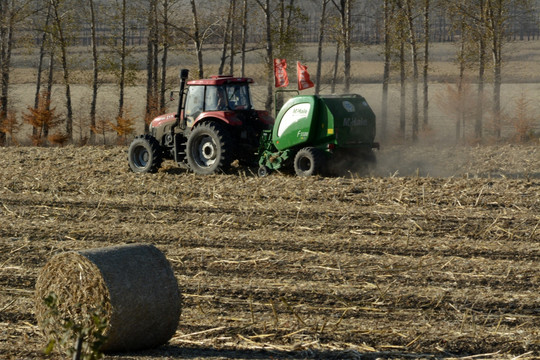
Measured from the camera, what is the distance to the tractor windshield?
1556 centimetres

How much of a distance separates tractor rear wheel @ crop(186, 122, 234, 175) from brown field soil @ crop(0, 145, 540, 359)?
37 centimetres

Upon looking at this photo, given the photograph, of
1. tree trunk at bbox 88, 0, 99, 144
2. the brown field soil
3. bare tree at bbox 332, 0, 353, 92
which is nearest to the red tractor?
the brown field soil

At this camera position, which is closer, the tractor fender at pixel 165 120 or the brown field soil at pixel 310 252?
the brown field soil at pixel 310 252

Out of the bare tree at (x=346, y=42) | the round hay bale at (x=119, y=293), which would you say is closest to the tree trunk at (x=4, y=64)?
the bare tree at (x=346, y=42)

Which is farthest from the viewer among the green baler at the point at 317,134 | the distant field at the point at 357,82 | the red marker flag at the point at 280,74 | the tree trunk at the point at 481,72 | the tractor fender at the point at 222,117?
the distant field at the point at 357,82

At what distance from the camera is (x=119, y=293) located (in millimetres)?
5922

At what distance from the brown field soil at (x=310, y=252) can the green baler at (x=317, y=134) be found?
61cm

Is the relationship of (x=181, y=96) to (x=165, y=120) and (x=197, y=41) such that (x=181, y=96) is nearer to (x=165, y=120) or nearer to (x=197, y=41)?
(x=165, y=120)

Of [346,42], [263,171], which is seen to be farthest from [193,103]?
[346,42]

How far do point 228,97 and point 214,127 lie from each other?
77cm

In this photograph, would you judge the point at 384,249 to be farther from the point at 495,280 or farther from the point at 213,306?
the point at 213,306

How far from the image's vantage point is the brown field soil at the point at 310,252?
6539mm

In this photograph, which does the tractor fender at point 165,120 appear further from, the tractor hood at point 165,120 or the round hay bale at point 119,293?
the round hay bale at point 119,293

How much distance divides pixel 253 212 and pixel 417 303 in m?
4.76
